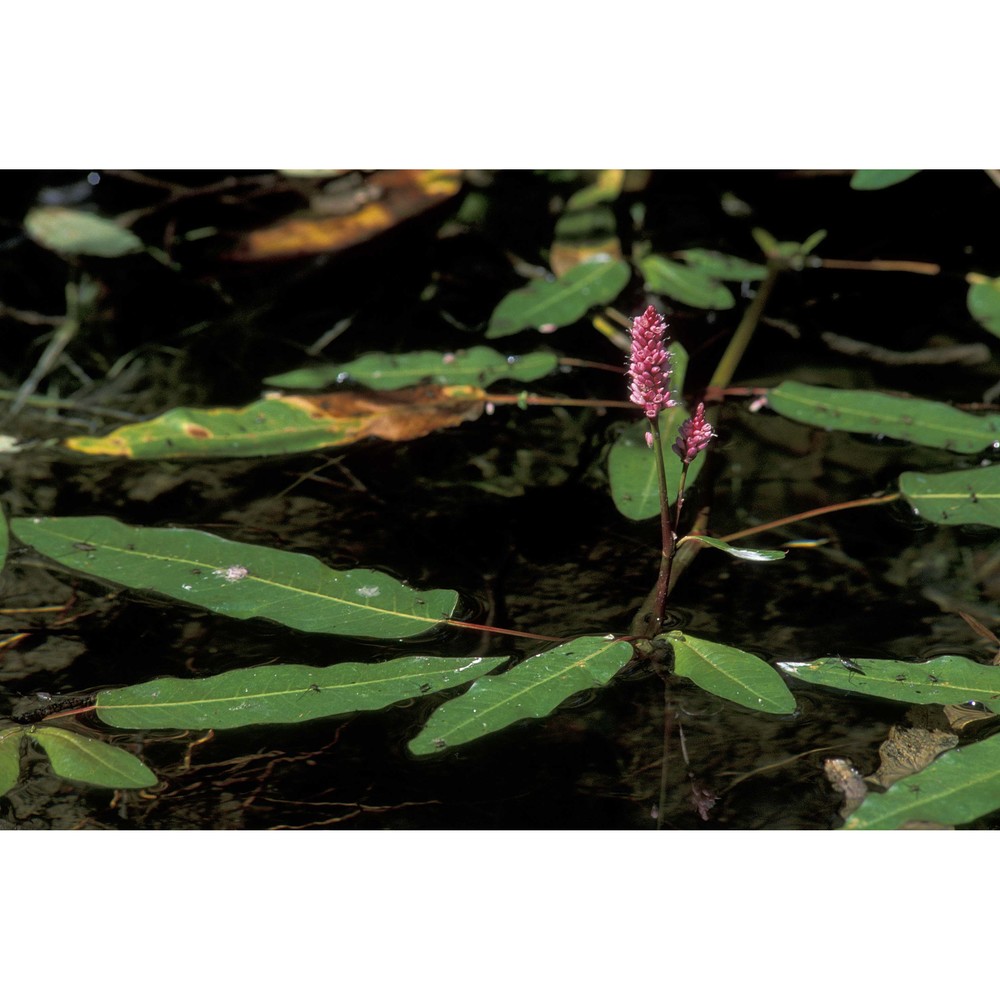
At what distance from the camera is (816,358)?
1.70 meters

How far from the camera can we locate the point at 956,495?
1.31 metres

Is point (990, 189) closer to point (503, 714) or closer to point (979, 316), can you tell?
point (979, 316)

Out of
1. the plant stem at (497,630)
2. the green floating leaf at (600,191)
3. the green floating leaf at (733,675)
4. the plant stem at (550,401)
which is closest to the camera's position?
the green floating leaf at (733,675)

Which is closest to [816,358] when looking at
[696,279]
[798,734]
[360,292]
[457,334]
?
[696,279]

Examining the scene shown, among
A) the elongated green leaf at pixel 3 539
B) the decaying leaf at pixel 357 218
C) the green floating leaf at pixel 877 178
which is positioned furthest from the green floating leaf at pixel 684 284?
the elongated green leaf at pixel 3 539

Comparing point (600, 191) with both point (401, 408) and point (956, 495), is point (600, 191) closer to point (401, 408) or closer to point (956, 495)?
point (401, 408)

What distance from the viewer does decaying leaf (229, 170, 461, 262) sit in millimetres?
1887

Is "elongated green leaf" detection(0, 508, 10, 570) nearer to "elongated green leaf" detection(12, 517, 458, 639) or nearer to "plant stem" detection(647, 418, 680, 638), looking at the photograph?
"elongated green leaf" detection(12, 517, 458, 639)

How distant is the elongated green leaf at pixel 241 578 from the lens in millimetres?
1110

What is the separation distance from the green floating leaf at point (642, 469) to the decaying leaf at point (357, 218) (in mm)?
615

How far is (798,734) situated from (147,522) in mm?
761

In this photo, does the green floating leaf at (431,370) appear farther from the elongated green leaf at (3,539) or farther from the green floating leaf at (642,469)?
the elongated green leaf at (3,539)

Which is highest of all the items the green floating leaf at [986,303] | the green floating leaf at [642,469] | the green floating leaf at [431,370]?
the green floating leaf at [986,303]

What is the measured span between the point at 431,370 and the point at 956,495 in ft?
2.28
